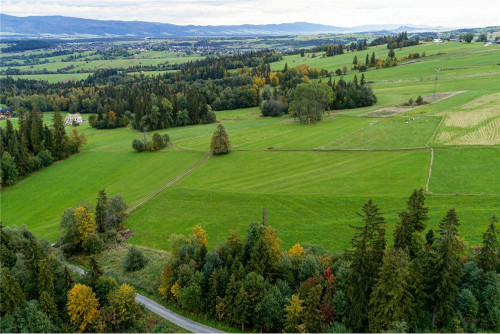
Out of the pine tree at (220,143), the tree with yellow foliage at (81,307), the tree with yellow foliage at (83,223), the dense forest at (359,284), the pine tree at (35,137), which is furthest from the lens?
the pine tree at (35,137)

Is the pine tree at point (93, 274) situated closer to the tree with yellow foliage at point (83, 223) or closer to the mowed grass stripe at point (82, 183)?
the tree with yellow foliage at point (83, 223)

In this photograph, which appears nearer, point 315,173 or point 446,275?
point 446,275

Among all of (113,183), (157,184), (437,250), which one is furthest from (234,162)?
(437,250)

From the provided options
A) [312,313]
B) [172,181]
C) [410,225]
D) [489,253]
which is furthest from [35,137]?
[489,253]

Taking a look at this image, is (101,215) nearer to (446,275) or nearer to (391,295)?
(391,295)

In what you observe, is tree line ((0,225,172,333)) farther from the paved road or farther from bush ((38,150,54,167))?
bush ((38,150,54,167))

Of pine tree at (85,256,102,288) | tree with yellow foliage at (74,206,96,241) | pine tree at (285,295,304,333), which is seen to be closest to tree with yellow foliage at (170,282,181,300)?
pine tree at (85,256,102,288)

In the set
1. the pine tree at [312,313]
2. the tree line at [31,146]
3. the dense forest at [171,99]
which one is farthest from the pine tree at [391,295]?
the dense forest at [171,99]
